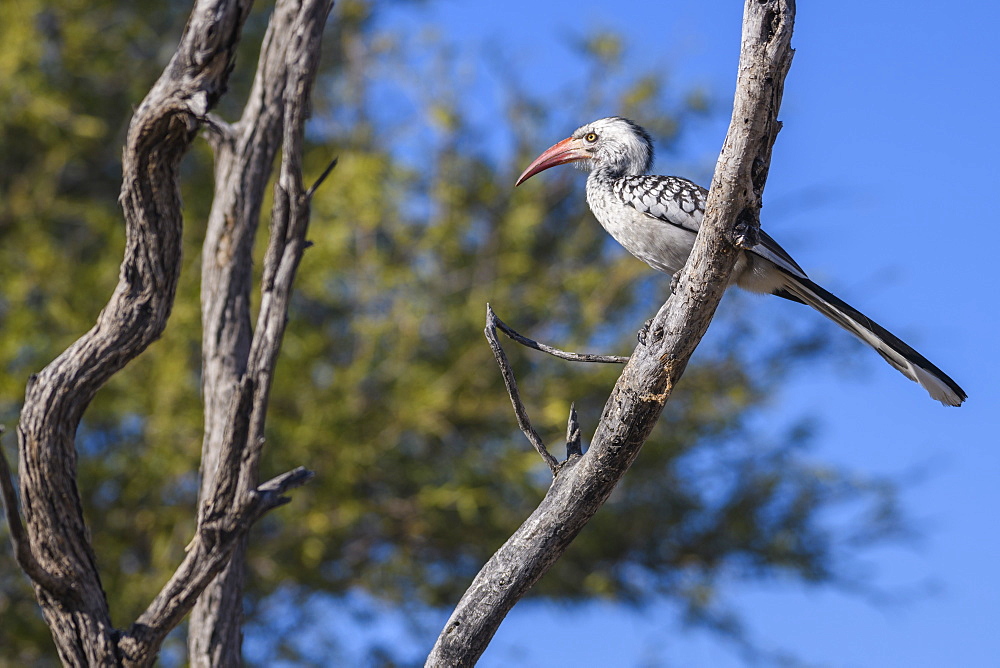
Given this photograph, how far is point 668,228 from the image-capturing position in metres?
3.42

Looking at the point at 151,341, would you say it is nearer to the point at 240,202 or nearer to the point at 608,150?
the point at 240,202

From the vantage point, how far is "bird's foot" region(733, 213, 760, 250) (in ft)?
7.85

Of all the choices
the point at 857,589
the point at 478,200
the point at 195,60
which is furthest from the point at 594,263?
the point at 195,60

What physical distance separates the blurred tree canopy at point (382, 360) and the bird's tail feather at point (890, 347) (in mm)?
4873

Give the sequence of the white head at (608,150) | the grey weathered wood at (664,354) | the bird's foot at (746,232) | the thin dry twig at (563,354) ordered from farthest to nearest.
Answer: the white head at (608,150) → the thin dry twig at (563,354) → the bird's foot at (746,232) → the grey weathered wood at (664,354)

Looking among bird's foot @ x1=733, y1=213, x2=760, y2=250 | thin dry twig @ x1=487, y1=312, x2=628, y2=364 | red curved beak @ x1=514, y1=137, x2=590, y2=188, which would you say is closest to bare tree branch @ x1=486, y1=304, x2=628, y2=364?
thin dry twig @ x1=487, y1=312, x2=628, y2=364

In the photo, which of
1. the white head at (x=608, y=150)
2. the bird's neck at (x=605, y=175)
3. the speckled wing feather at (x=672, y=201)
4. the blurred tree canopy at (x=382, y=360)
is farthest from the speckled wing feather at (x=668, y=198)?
the blurred tree canopy at (x=382, y=360)

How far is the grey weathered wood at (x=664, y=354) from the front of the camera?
2275 mm

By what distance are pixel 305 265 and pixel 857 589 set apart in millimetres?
5454

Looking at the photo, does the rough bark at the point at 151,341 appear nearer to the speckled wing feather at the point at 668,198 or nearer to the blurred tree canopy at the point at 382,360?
the speckled wing feather at the point at 668,198

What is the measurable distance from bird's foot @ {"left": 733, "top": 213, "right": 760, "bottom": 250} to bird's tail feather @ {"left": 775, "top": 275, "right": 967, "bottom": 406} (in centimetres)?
71

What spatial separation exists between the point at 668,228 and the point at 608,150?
2.47 ft

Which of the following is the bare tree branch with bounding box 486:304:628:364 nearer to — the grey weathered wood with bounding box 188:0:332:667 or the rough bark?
the rough bark

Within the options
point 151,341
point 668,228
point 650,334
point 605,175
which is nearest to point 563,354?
point 650,334
